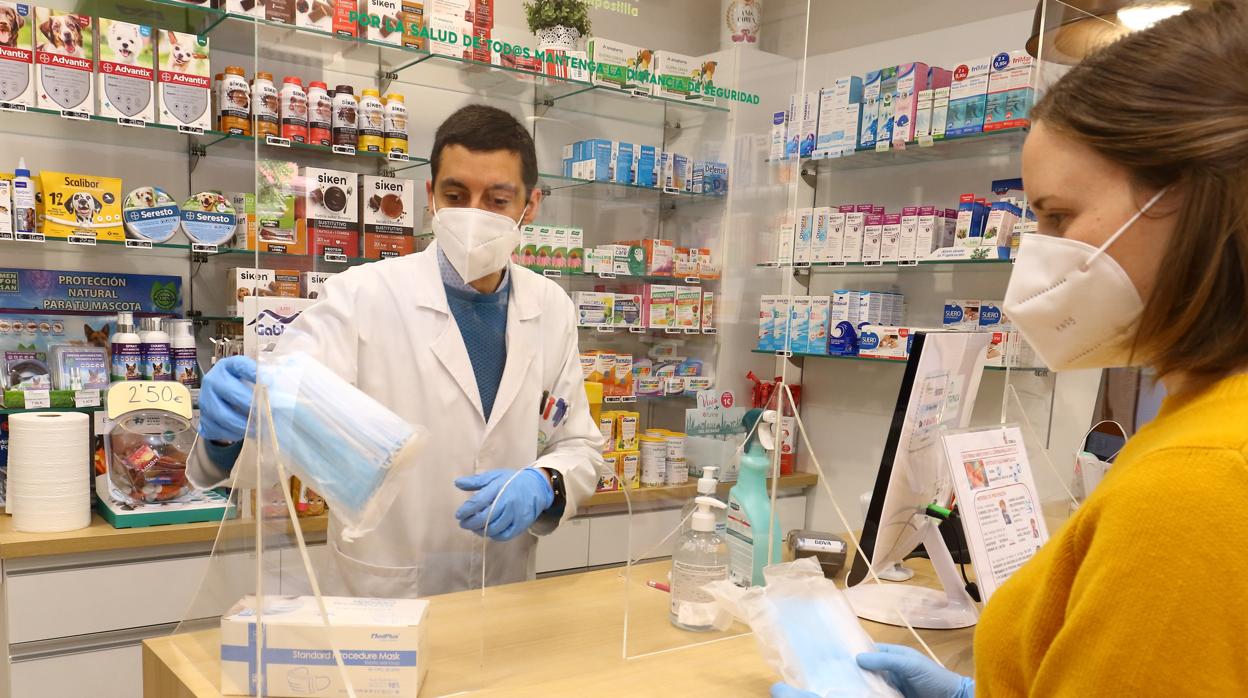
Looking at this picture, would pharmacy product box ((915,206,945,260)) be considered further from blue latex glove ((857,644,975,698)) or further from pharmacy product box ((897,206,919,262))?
blue latex glove ((857,644,975,698))

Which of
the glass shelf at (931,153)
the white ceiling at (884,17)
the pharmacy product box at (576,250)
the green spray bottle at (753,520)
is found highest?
the white ceiling at (884,17)

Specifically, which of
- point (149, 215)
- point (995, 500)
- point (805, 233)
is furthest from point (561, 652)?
point (805, 233)

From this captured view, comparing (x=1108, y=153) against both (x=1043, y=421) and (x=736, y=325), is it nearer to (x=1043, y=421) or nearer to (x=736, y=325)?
(x=736, y=325)

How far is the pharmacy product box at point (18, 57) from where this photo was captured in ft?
8.08

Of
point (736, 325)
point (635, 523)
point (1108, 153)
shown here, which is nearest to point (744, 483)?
point (635, 523)

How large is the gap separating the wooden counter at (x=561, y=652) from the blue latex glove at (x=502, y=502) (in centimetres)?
12

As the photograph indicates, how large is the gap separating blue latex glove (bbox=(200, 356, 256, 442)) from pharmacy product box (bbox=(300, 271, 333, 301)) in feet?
0.47

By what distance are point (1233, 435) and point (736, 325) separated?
1280mm

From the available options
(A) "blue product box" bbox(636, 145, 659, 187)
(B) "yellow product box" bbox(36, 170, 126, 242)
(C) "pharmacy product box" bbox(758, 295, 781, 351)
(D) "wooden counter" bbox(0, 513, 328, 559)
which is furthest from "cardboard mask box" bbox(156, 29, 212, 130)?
(C) "pharmacy product box" bbox(758, 295, 781, 351)

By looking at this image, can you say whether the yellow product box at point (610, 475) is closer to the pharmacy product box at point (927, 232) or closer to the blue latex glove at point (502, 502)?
the blue latex glove at point (502, 502)

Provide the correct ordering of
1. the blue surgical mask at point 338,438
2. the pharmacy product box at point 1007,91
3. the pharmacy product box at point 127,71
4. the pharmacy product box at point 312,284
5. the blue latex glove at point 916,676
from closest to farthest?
the blue surgical mask at point 338,438 < the blue latex glove at point 916,676 < the pharmacy product box at point 312,284 < the pharmacy product box at point 127,71 < the pharmacy product box at point 1007,91

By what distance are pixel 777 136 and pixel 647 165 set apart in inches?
15.2

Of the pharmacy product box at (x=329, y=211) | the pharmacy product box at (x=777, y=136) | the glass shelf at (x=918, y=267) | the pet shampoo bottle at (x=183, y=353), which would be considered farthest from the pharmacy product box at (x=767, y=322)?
the pet shampoo bottle at (x=183, y=353)

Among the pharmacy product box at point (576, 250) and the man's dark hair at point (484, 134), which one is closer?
the man's dark hair at point (484, 134)
